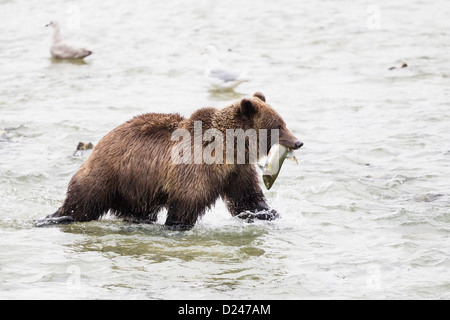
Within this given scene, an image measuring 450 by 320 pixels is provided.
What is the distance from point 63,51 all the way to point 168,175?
29.9ft

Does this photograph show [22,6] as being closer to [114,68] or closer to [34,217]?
[114,68]

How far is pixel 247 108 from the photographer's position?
6.88 metres

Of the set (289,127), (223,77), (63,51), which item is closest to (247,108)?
(289,127)

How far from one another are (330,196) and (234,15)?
1008 cm

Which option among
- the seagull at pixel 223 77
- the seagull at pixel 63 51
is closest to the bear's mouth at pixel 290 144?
the seagull at pixel 223 77

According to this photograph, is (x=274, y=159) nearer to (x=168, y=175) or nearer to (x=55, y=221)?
(x=168, y=175)

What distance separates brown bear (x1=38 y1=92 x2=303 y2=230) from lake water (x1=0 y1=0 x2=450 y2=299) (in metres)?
0.18

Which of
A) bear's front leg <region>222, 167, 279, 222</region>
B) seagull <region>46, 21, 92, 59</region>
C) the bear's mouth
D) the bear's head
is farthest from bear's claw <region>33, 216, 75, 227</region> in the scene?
seagull <region>46, 21, 92, 59</region>

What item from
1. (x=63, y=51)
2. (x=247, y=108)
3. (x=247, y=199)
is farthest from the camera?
(x=63, y=51)

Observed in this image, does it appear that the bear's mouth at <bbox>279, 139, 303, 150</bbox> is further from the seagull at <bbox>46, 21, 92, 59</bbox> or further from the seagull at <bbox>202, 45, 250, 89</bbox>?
the seagull at <bbox>46, 21, 92, 59</bbox>

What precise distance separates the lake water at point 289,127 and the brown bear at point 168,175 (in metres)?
0.18

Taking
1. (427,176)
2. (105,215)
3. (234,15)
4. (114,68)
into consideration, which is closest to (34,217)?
(105,215)

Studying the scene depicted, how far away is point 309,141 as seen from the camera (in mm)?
10430

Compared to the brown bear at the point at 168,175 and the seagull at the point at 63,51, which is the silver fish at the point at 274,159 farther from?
the seagull at the point at 63,51
